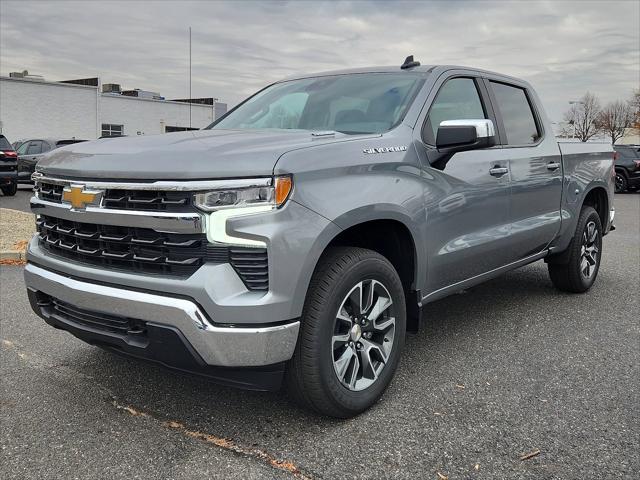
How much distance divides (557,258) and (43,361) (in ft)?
14.2

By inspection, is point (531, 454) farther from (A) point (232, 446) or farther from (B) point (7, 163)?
(B) point (7, 163)

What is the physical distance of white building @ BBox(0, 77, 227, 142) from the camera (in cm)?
3303

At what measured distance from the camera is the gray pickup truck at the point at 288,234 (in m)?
2.57

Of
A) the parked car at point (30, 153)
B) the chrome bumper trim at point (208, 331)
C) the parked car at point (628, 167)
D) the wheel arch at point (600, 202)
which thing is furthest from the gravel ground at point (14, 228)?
the parked car at point (628, 167)

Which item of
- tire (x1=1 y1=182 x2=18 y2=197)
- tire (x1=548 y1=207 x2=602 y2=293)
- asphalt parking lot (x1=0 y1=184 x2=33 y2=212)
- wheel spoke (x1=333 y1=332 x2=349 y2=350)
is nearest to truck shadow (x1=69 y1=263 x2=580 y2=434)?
wheel spoke (x1=333 y1=332 x2=349 y2=350)

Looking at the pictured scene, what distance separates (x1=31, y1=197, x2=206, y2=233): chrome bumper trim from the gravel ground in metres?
5.35

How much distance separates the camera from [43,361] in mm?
3916

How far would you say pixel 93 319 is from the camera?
9.45 ft

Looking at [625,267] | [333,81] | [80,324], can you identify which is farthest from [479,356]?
[625,267]

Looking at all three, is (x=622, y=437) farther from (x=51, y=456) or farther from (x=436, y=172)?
(x=51, y=456)

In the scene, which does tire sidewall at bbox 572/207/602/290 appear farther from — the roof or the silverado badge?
the silverado badge

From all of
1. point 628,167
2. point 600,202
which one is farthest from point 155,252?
point 628,167

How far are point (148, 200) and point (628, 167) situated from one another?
21.6 metres

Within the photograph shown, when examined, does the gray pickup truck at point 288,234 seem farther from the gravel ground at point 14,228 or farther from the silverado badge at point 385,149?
the gravel ground at point 14,228
